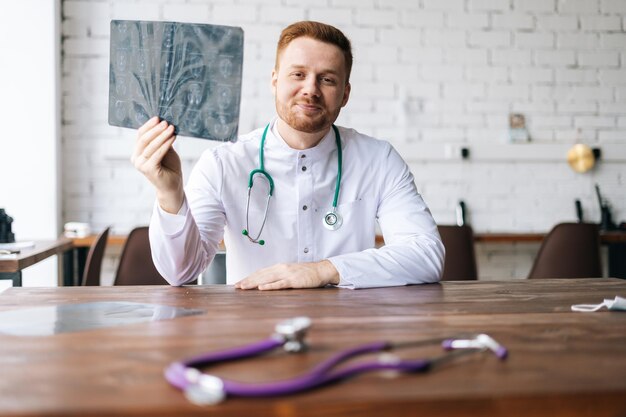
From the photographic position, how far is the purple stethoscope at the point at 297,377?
2.27 ft

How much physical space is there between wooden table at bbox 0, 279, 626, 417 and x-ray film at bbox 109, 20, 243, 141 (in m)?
0.41

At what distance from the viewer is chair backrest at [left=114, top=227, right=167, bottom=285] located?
3160 mm

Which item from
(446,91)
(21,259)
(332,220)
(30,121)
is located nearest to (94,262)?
(21,259)

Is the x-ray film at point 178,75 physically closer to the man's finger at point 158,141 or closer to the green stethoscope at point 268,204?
the man's finger at point 158,141

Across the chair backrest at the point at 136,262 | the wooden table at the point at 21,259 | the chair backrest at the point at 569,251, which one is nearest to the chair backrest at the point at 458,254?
the chair backrest at the point at 569,251

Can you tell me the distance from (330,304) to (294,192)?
2.73 feet

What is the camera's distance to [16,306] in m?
1.30

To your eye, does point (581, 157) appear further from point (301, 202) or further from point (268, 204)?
point (268, 204)

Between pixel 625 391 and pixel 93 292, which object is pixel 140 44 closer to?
pixel 93 292

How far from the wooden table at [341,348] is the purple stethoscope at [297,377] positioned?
1 cm

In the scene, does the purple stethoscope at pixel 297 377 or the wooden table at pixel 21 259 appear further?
the wooden table at pixel 21 259

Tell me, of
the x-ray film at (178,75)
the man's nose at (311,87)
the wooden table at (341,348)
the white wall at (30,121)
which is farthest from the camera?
the white wall at (30,121)

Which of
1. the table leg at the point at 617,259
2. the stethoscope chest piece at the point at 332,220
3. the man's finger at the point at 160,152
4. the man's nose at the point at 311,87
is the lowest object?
the table leg at the point at 617,259

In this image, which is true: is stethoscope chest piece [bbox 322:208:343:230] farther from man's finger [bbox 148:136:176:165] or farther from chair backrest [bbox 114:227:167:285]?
chair backrest [bbox 114:227:167:285]
